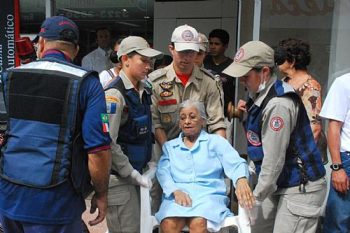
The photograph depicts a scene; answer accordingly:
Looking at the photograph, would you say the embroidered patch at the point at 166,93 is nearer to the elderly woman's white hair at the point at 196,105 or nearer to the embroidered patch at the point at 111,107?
the elderly woman's white hair at the point at 196,105

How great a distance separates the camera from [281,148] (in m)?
2.38

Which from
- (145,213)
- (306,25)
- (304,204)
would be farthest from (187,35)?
(306,25)

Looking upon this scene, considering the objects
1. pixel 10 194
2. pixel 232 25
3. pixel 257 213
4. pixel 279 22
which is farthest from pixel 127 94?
pixel 232 25

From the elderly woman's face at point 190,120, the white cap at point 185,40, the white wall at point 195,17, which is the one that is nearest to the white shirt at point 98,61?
the white wall at point 195,17

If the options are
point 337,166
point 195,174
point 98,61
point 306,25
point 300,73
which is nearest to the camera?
point 337,166

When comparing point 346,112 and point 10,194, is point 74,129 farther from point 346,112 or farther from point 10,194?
point 346,112

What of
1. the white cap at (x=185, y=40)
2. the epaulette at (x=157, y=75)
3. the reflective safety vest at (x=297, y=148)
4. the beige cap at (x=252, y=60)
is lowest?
the reflective safety vest at (x=297, y=148)

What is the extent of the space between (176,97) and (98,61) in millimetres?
2889

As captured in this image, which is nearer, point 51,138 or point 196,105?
point 51,138

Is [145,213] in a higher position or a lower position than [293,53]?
lower

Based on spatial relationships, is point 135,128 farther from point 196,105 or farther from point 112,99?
point 196,105

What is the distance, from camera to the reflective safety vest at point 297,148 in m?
2.45

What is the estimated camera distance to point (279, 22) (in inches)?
202

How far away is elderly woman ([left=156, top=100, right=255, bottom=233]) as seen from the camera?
8.99 feet
